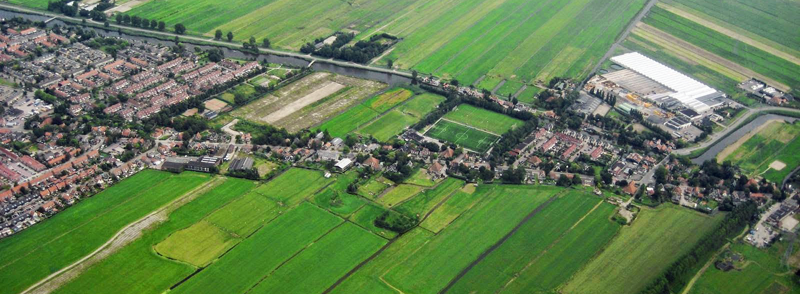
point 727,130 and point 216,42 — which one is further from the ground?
point 216,42

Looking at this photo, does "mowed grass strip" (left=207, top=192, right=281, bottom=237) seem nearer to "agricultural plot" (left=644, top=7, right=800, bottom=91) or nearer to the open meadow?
the open meadow

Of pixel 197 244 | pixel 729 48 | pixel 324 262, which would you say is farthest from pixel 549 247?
pixel 729 48

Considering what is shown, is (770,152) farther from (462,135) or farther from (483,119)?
(462,135)

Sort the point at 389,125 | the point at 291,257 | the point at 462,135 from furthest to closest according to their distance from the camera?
the point at 389,125
the point at 462,135
the point at 291,257

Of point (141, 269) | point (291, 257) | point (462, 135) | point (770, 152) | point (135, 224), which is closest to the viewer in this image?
point (141, 269)

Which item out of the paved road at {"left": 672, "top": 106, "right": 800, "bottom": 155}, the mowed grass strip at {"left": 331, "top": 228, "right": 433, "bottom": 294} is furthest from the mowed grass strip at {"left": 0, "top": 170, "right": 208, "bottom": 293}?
the paved road at {"left": 672, "top": 106, "right": 800, "bottom": 155}

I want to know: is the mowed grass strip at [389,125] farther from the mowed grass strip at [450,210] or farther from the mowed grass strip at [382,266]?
the mowed grass strip at [382,266]

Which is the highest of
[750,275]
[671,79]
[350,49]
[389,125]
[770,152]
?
[350,49]

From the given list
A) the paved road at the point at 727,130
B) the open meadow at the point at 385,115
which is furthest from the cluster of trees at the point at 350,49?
the paved road at the point at 727,130
